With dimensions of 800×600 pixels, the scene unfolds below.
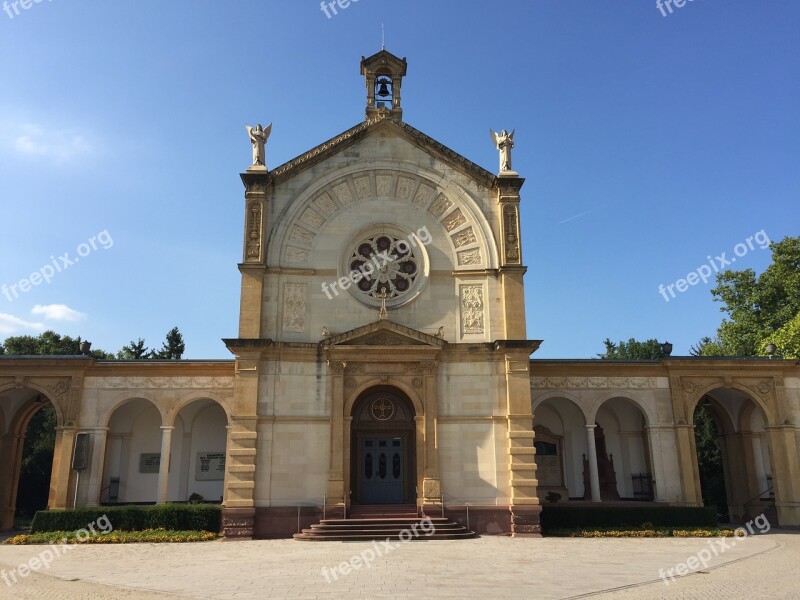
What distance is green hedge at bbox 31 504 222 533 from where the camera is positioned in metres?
21.7

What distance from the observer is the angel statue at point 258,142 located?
25.0 meters

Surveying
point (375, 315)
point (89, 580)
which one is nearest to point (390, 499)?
point (375, 315)

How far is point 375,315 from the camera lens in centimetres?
2395

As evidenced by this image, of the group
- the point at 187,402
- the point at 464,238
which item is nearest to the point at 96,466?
the point at 187,402

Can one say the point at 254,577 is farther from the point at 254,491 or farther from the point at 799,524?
the point at 799,524

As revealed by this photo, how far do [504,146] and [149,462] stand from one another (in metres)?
19.9

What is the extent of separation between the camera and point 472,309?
953 inches

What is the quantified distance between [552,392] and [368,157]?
12.0 m

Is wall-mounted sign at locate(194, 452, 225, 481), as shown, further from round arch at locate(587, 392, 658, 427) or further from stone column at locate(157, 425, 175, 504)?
round arch at locate(587, 392, 658, 427)

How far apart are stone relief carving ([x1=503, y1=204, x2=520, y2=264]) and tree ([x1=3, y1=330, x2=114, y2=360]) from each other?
3402 centimetres

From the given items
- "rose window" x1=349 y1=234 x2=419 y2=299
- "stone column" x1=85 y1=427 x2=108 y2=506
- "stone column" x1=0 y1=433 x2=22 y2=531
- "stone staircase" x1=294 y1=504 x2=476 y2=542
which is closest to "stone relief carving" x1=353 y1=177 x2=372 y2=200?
"rose window" x1=349 y1=234 x2=419 y2=299

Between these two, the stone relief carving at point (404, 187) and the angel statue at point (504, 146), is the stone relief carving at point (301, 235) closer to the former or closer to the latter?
the stone relief carving at point (404, 187)

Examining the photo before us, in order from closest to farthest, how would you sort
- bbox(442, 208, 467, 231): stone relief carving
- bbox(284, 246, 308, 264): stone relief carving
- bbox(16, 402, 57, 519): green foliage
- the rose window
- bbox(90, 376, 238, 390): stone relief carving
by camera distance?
1. bbox(284, 246, 308, 264): stone relief carving
2. the rose window
3. bbox(90, 376, 238, 390): stone relief carving
4. bbox(442, 208, 467, 231): stone relief carving
5. bbox(16, 402, 57, 519): green foliage

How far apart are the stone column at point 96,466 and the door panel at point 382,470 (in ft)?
32.2
